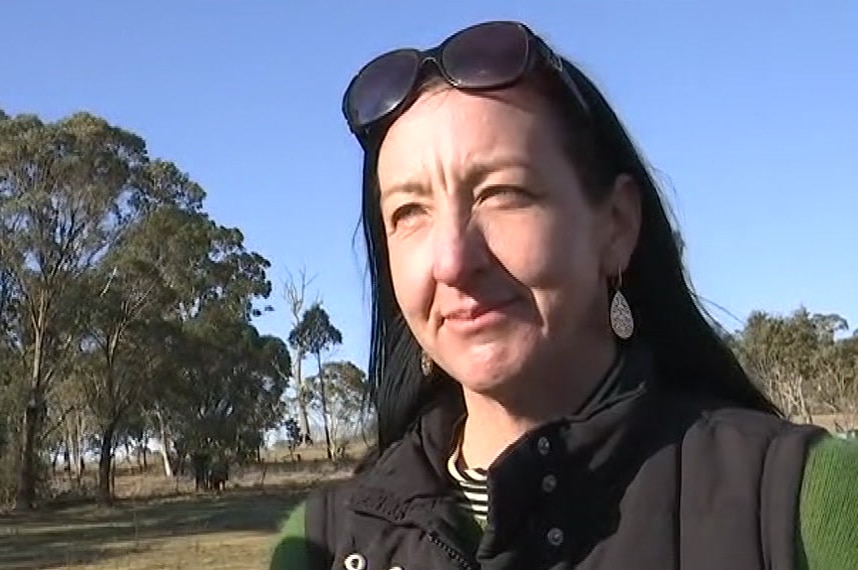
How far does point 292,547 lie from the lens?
1422 millimetres

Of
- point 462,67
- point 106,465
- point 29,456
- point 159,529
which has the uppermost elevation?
point 29,456

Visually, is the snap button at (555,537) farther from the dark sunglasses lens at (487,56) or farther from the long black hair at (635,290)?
the dark sunglasses lens at (487,56)

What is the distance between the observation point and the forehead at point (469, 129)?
125 cm

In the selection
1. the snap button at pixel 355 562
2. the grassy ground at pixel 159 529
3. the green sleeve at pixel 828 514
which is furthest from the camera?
the grassy ground at pixel 159 529

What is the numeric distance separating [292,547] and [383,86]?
20.9 inches

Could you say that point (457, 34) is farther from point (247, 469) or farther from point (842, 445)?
point (247, 469)

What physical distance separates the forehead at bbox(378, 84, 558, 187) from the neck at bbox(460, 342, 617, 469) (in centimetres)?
23

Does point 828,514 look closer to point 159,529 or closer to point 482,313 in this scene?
point 482,313

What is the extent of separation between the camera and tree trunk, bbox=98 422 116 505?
93.1ft

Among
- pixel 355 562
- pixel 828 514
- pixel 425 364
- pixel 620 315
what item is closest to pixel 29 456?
pixel 425 364

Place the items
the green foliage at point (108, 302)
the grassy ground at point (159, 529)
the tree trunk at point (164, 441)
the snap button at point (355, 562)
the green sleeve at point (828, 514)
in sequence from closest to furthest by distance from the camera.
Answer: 1. the green sleeve at point (828, 514)
2. the snap button at point (355, 562)
3. the grassy ground at point (159, 529)
4. the green foliage at point (108, 302)
5. the tree trunk at point (164, 441)

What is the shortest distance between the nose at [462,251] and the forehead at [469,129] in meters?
0.06

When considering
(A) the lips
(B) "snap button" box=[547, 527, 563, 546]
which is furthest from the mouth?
(B) "snap button" box=[547, 527, 563, 546]

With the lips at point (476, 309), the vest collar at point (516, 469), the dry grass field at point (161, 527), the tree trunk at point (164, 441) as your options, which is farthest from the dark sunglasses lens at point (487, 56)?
the tree trunk at point (164, 441)
